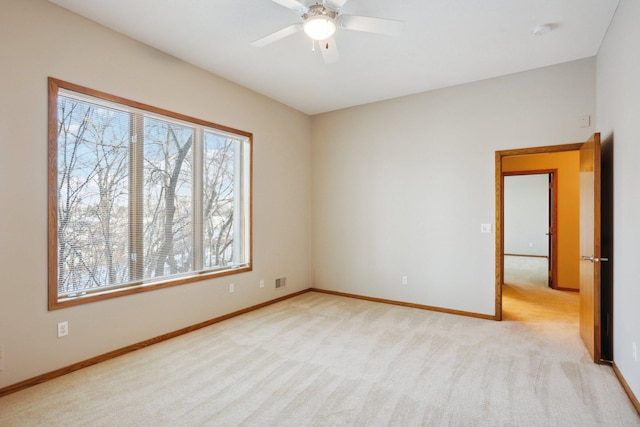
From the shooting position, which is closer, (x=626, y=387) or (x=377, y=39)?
(x=626, y=387)

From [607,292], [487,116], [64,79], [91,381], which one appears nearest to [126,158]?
[64,79]

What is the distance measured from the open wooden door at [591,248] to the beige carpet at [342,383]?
23cm

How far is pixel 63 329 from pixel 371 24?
3.35 m

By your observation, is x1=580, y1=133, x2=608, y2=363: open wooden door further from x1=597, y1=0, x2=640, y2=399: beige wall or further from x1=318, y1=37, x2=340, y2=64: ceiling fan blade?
x1=318, y1=37, x2=340, y2=64: ceiling fan blade

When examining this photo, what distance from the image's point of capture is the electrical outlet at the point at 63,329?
8.57 feet

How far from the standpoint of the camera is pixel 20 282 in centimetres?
242

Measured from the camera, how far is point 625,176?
2402mm

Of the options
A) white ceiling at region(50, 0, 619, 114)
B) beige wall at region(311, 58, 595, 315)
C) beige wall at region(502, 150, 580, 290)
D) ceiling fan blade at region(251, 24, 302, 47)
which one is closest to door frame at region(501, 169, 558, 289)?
beige wall at region(502, 150, 580, 290)

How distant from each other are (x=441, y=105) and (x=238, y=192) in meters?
2.94

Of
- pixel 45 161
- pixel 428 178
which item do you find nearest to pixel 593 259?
pixel 428 178

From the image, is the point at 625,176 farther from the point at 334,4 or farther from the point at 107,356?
the point at 107,356

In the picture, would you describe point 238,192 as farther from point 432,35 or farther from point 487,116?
point 487,116

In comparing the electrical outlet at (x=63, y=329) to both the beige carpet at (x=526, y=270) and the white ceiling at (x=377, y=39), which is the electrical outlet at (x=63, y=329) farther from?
the beige carpet at (x=526, y=270)

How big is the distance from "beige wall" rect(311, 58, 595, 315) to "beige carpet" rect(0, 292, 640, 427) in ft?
3.24
